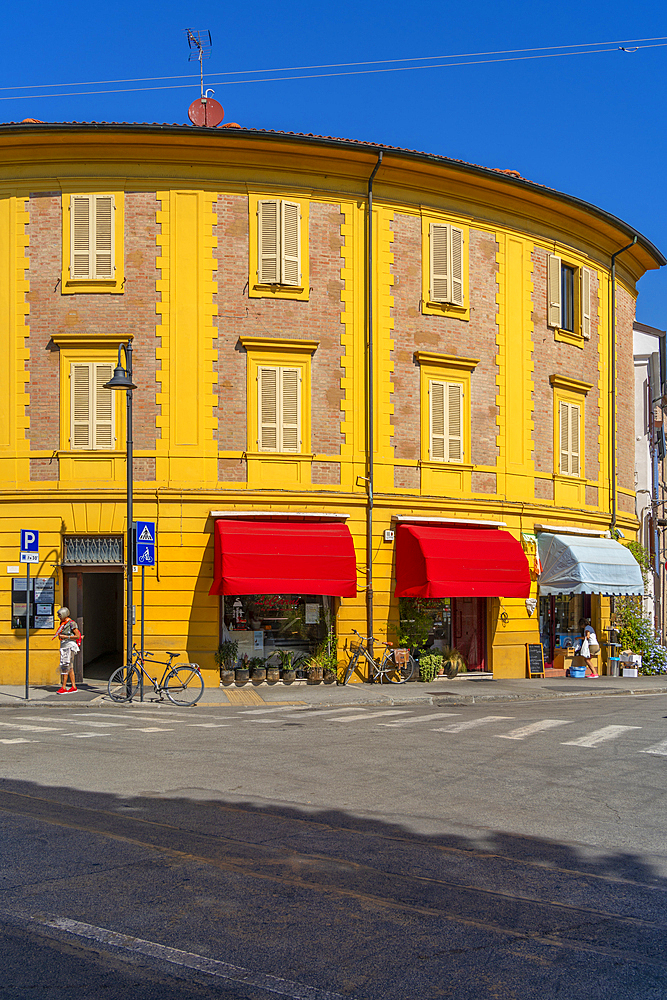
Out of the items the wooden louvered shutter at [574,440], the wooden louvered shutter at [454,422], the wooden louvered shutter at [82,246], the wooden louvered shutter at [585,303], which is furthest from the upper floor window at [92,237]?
the wooden louvered shutter at [585,303]

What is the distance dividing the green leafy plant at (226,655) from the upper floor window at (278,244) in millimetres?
7907

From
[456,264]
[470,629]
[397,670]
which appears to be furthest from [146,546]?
[456,264]

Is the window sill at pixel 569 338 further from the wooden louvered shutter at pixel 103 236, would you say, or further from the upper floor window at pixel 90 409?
the upper floor window at pixel 90 409

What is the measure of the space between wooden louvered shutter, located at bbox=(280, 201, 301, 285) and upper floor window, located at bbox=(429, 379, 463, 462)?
4.11 metres

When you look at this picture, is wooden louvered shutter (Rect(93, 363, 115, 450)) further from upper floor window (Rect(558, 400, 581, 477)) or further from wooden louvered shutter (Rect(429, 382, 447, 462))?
upper floor window (Rect(558, 400, 581, 477))

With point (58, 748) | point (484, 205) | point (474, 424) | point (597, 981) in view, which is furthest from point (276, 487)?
point (597, 981)

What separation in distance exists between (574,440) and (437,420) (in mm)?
5083

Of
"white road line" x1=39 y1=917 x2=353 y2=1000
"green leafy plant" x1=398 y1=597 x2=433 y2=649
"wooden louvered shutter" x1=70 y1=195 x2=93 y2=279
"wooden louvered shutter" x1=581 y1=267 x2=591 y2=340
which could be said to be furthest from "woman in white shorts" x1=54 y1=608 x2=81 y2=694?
"wooden louvered shutter" x1=581 y1=267 x2=591 y2=340

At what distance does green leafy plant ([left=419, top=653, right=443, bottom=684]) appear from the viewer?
22.4 m

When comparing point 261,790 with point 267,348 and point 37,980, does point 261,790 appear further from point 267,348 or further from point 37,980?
point 267,348

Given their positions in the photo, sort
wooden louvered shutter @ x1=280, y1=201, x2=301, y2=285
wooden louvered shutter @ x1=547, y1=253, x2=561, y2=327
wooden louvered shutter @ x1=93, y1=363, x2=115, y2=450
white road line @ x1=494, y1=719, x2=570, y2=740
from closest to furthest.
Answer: white road line @ x1=494, y1=719, x2=570, y2=740, wooden louvered shutter @ x1=93, y1=363, x2=115, y2=450, wooden louvered shutter @ x1=280, y1=201, x2=301, y2=285, wooden louvered shutter @ x1=547, y1=253, x2=561, y2=327

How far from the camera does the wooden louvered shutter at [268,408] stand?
71.1 ft

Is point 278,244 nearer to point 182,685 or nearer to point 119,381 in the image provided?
point 119,381

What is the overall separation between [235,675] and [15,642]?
15.3 ft
